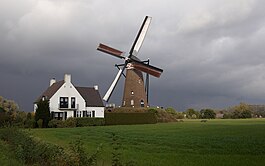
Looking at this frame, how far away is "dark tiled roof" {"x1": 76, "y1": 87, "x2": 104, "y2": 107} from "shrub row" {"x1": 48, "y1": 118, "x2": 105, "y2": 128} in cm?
658

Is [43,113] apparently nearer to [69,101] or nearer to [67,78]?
[69,101]

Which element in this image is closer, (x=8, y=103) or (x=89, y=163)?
(x=89, y=163)

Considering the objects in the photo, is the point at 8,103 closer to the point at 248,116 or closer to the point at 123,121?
the point at 123,121

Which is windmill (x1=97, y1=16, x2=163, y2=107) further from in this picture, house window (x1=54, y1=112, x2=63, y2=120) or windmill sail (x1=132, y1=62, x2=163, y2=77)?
house window (x1=54, y1=112, x2=63, y2=120)

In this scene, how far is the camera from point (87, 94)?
59031mm

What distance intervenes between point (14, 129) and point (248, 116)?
82.4 meters

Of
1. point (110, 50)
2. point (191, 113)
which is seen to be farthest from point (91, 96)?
point (191, 113)

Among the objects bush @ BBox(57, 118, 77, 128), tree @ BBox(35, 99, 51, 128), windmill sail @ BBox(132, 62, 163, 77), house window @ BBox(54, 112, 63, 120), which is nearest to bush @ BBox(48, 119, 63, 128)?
bush @ BBox(57, 118, 77, 128)

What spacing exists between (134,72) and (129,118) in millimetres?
8723

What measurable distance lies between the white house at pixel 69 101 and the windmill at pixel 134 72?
2762 mm

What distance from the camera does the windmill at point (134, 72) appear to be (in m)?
59.2

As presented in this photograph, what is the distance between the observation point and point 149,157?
14180 millimetres

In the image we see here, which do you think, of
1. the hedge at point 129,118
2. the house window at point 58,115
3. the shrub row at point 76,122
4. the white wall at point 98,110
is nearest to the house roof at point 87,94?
the white wall at point 98,110

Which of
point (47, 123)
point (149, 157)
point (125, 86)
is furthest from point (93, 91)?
point (149, 157)
